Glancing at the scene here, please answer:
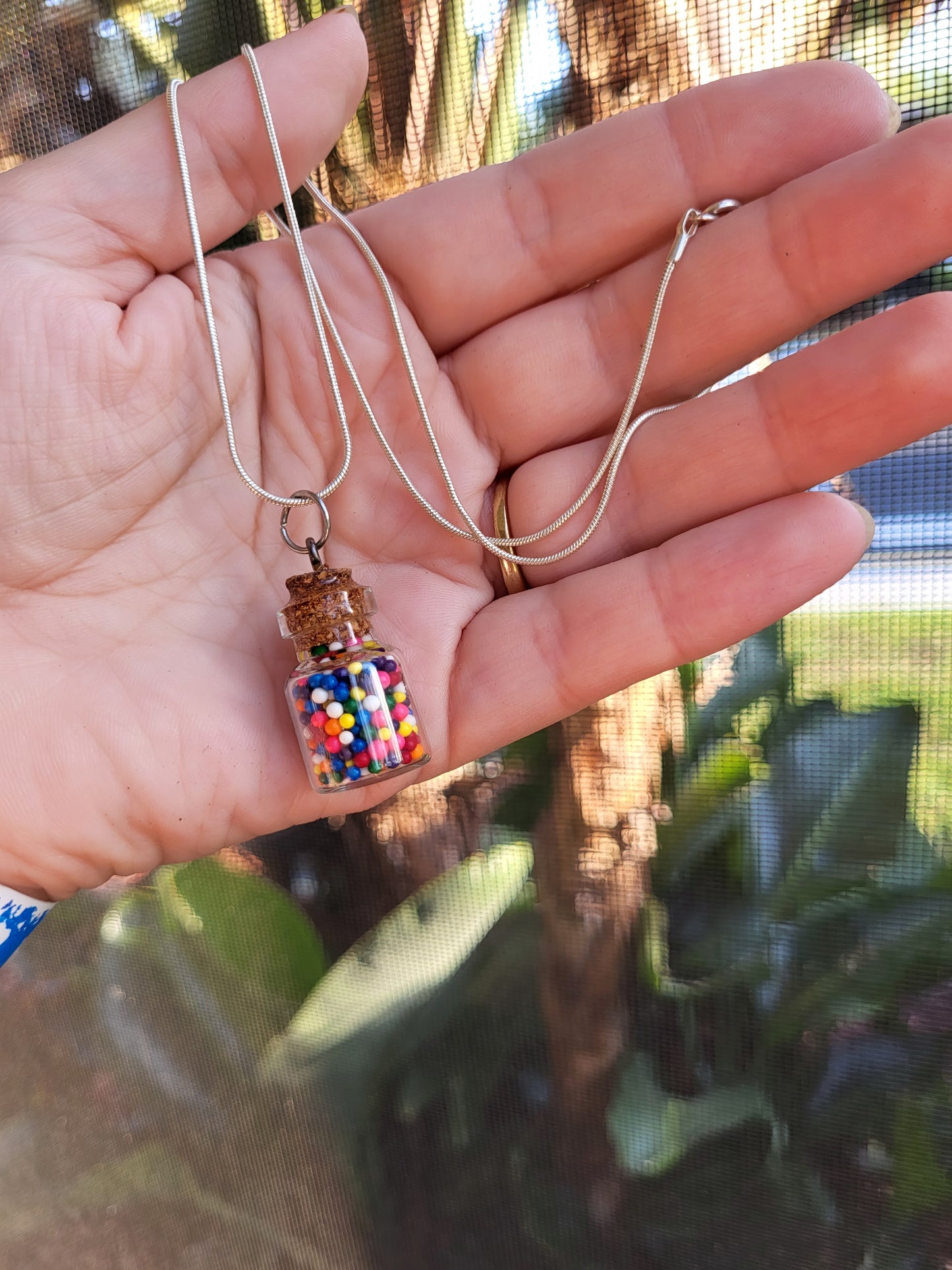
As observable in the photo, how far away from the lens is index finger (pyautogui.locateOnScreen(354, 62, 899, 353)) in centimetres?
89

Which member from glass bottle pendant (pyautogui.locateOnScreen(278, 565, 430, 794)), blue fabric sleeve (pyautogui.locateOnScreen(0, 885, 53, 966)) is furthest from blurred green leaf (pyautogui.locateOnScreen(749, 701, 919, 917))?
blue fabric sleeve (pyautogui.locateOnScreen(0, 885, 53, 966))

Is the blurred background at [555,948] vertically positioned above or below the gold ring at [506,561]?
below

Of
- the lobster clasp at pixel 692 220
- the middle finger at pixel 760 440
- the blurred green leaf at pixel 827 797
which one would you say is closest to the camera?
the middle finger at pixel 760 440

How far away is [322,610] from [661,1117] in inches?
30.2

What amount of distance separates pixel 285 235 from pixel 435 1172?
117 centimetres

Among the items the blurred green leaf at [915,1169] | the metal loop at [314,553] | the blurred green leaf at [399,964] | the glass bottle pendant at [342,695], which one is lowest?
the blurred green leaf at [915,1169]

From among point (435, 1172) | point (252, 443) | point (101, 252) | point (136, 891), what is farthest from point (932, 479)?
point (136, 891)

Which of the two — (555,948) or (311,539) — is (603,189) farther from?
(555,948)

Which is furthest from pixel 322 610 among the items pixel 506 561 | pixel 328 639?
pixel 506 561

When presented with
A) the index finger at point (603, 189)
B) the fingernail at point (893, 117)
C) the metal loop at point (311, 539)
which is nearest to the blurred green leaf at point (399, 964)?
the metal loop at point (311, 539)

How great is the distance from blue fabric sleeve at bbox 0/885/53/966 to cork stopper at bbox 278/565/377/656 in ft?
1.27

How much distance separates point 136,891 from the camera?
1304 millimetres

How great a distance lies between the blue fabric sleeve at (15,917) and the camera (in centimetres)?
91

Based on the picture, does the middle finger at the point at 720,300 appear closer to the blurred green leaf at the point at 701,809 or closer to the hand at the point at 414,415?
the hand at the point at 414,415
